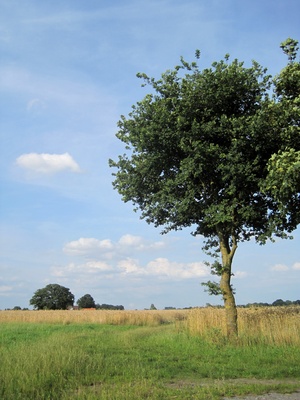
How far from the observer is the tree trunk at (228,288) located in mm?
16828

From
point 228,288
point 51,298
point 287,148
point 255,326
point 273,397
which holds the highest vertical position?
point 51,298

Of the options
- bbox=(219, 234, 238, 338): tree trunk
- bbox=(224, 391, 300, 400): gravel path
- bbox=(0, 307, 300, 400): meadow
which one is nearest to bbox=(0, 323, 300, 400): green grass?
bbox=(0, 307, 300, 400): meadow

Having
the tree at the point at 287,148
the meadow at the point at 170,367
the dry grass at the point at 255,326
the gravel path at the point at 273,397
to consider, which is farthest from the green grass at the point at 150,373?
the tree at the point at 287,148

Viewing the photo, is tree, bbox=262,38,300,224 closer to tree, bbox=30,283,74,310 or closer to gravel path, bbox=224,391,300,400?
gravel path, bbox=224,391,300,400

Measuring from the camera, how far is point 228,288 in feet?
56.2

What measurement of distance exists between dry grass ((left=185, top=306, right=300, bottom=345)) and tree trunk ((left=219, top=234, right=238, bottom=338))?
427 mm

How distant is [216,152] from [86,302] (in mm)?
115860

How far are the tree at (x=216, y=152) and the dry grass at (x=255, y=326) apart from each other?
2.64 feet

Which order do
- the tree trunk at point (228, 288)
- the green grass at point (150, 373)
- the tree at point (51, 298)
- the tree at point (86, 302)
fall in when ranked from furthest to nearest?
the tree at point (86, 302)
the tree at point (51, 298)
the tree trunk at point (228, 288)
the green grass at point (150, 373)

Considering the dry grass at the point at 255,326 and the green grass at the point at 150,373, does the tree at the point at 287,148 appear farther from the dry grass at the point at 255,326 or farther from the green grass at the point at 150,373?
the green grass at the point at 150,373

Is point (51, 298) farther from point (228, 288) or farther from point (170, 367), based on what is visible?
point (170, 367)

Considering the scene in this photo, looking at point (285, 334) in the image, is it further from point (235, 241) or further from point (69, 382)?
point (69, 382)

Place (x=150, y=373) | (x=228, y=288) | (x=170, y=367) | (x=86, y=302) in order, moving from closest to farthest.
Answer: (x=150, y=373) < (x=170, y=367) < (x=228, y=288) < (x=86, y=302)

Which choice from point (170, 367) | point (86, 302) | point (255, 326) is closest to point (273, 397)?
point (170, 367)
